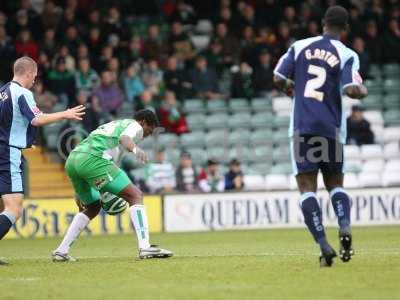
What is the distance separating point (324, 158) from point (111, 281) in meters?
2.49

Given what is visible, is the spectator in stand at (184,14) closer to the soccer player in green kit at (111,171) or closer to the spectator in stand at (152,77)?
the spectator in stand at (152,77)

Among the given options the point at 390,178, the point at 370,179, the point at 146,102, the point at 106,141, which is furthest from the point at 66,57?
the point at 106,141

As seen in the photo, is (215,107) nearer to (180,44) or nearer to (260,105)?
(260,105)

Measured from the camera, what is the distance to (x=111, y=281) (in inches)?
374

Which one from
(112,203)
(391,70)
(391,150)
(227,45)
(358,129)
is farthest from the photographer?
(391,70)

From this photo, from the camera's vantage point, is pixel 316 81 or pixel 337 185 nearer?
pixel 316 81

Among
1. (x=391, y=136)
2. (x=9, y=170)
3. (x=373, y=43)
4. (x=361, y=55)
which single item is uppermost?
(x=373, y=43)

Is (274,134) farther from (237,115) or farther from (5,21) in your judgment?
(5,21)

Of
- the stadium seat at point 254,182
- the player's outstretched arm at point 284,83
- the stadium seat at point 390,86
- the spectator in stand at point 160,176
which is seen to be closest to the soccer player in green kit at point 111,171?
the player's outstretched arm at point 284,83

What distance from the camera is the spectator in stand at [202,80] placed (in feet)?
76.5

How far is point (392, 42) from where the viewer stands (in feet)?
81.4

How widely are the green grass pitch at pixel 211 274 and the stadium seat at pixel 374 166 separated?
7493 mm

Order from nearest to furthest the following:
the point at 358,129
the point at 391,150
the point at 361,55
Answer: the point at 358,129
the point at 391,150
the point at 361,55

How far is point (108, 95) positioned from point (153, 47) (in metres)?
2.27
